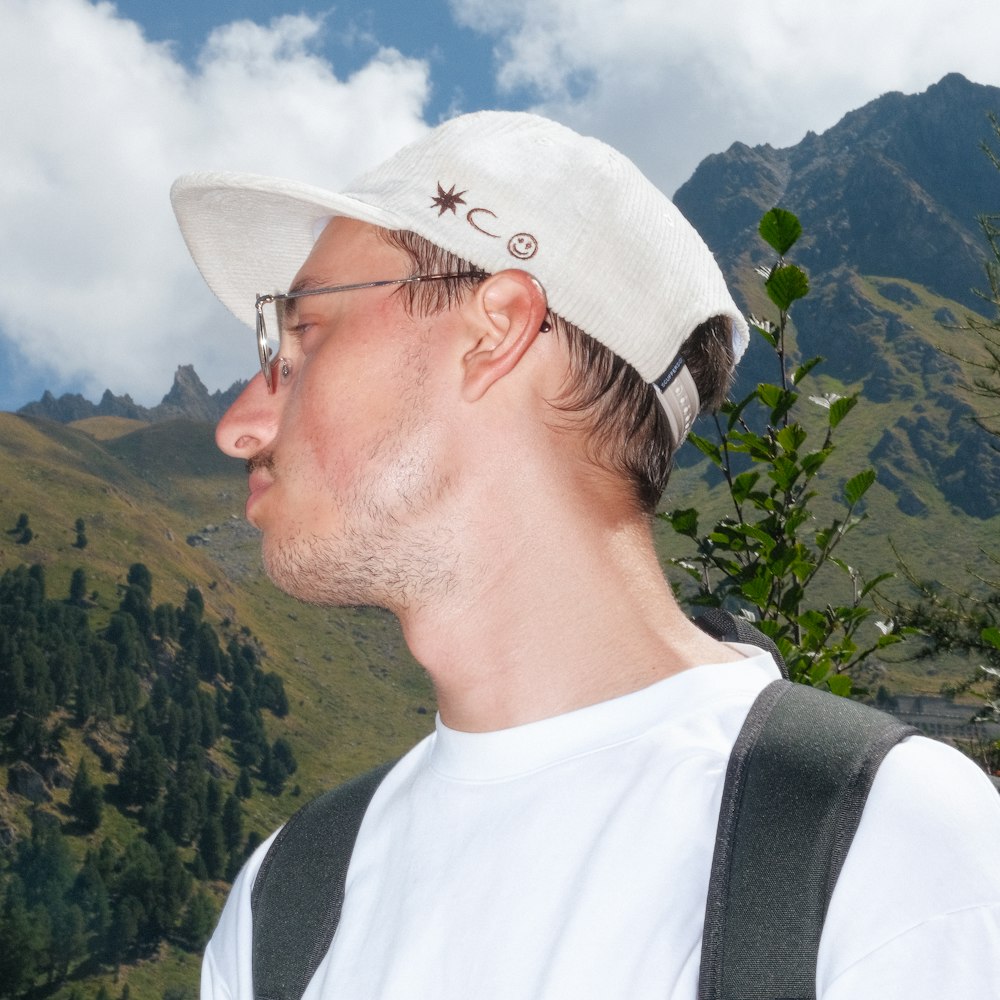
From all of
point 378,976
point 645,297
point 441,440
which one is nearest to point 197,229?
point 441,440

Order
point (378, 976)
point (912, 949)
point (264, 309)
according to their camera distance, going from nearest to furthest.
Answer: point (912, 949)
point (378, 976)
point (264, 309)

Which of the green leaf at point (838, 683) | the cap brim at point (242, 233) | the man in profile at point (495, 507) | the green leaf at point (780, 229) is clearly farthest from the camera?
the green leaf at point (780, 229)

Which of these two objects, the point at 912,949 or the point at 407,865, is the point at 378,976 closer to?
the point at 407,865

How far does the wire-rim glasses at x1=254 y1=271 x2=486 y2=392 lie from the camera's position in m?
2.29

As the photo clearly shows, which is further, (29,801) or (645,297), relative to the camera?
(29,801)

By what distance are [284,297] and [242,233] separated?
394 millimetres

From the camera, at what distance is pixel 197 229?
2857mm

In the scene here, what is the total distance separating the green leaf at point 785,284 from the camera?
3.78 metres

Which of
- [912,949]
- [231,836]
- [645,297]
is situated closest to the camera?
[912,949]

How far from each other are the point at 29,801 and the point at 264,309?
147 metres

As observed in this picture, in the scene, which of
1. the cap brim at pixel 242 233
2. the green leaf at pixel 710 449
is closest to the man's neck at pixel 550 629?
the cap brim at pixel 242 233

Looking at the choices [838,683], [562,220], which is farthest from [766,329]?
[562,220]

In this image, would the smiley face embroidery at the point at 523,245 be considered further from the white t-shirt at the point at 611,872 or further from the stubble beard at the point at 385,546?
the white t-shirt at the point at 611,872

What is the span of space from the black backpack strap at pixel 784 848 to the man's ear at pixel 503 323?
Answer: 99 centimetres
